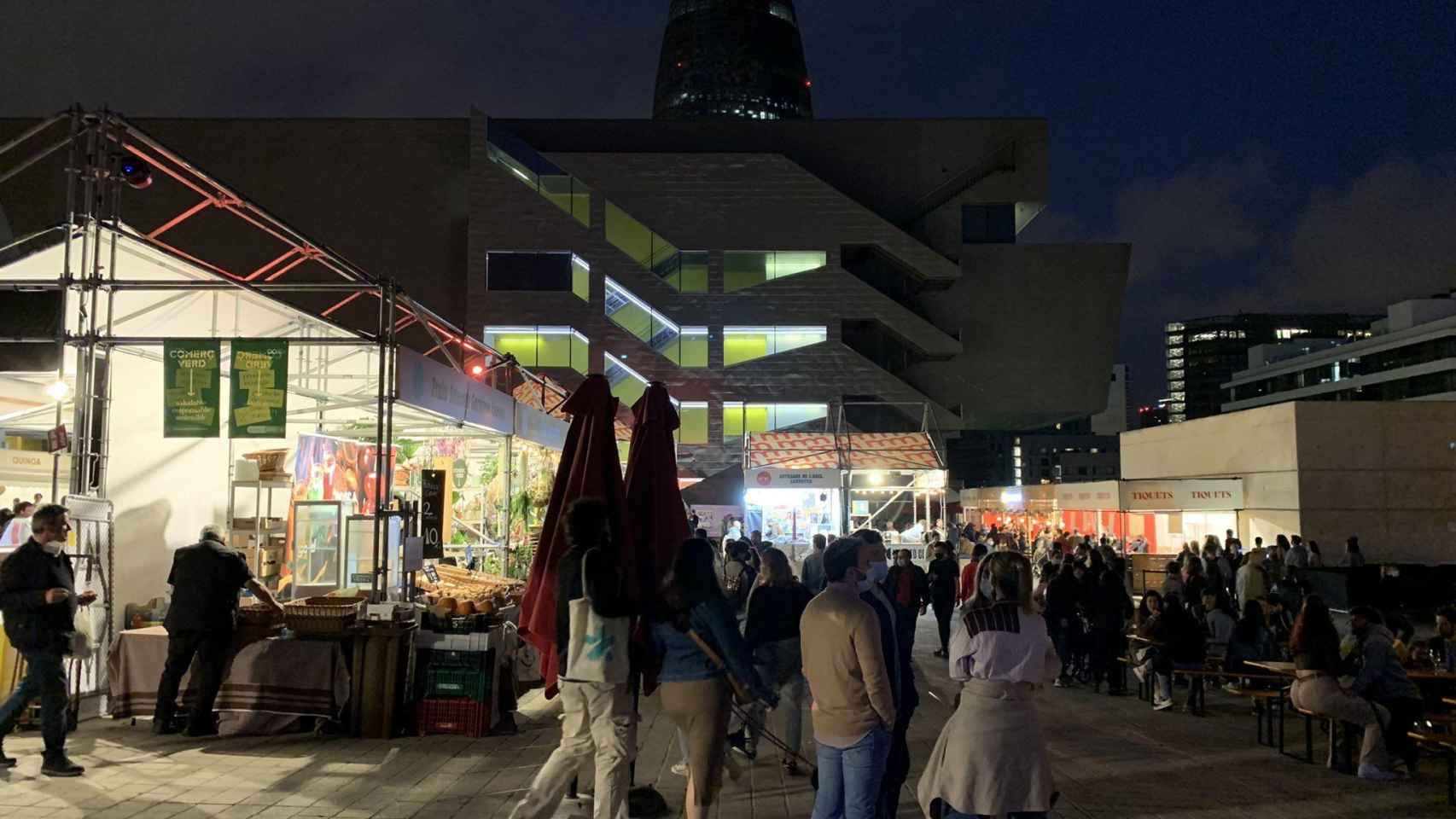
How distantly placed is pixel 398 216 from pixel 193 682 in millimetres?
40056

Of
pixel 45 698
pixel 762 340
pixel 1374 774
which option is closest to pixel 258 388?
pixel 45 698

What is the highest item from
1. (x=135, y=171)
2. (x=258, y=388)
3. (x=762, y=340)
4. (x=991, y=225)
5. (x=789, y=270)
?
(x=991, y=225)

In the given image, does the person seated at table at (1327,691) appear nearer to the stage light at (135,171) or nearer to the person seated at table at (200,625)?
the person seated at table at (200,625)

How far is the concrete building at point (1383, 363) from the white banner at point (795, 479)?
60544 millimetres

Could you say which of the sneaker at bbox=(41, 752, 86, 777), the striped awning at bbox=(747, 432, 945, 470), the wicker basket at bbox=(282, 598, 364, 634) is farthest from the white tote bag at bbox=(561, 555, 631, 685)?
the striped awning at bbox=(747, 432, 945, 470)

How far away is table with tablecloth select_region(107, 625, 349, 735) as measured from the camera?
820 cm

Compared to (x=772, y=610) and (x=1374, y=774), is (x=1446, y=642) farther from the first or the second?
(x=772, y=610)

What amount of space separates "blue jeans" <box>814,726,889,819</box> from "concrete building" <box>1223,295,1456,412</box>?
74.8 m

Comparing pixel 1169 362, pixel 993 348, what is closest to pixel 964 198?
pixel 993 348

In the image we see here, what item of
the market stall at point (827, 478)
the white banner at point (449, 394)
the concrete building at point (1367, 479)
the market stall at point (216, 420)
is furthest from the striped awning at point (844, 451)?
the market stall at point (216, 420)

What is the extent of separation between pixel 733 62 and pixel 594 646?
77.7 m

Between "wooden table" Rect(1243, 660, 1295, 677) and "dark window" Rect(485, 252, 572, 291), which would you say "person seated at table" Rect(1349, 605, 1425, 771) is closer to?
"wooden table" Rect(1243, 660, 1295, 677)

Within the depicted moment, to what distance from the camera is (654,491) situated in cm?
671

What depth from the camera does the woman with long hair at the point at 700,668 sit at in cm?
496
